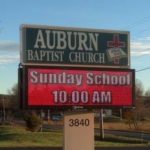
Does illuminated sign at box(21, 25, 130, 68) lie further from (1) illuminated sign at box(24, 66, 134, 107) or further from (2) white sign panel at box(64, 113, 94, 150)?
(2) white sign panel at box(64, 113, 94, 150)

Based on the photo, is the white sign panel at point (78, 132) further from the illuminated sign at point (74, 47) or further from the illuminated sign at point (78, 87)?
the illuminated sign at point (74, 47)

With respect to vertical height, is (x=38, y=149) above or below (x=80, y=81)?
below

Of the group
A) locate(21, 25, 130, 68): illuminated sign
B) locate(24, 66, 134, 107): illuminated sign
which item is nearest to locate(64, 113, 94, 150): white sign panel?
locate(24, 66, 134, 107): illuminated sign

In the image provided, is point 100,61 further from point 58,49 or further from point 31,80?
point 31,80

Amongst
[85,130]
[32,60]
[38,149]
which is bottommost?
[38,149]

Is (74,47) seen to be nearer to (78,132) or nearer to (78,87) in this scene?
(78,87)

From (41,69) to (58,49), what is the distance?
710mm

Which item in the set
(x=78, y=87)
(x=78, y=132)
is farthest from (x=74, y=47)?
(x=78, y=132)

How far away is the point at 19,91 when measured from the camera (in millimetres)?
11633

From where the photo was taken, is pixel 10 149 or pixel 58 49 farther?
pixel 10 149

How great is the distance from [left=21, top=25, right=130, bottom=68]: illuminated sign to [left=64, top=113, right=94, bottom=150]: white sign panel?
124 centimetres

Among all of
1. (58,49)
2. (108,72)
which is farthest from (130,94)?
(58,49)

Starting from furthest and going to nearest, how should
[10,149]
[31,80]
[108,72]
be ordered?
[10,149] < [108,72] < [31,80]

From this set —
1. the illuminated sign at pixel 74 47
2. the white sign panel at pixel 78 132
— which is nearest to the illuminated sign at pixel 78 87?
the illuminated sign at pixel 74 47
